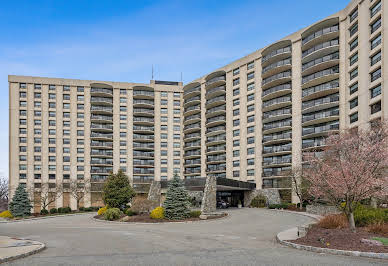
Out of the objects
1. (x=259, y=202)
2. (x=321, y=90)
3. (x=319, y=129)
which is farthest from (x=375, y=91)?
(x=259, y=202)

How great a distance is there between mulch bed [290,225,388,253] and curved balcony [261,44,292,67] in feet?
157

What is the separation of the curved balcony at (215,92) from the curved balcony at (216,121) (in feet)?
17.4

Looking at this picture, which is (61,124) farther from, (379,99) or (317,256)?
(317,256)

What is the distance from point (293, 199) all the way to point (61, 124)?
55804 mm

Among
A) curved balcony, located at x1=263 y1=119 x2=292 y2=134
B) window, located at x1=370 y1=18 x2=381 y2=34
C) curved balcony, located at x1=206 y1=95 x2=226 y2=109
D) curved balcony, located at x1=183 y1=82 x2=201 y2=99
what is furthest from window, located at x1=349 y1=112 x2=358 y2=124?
curved balcony, located at x1=183 y1=82 x2=201 y2=99

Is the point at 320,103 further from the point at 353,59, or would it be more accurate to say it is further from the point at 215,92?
the point at 215,92

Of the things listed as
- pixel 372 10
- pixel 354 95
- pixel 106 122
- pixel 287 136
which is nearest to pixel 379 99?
pixel 354 95

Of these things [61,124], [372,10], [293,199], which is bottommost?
[293,199]

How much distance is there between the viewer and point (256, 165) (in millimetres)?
62188

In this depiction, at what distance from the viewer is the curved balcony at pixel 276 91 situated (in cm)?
5855

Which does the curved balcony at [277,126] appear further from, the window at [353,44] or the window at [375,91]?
the window at [375,91]

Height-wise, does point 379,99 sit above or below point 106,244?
above

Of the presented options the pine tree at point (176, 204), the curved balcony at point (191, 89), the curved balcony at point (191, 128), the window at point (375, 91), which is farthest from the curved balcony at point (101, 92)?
the window at point (375, 91)

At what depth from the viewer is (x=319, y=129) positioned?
53.1m
